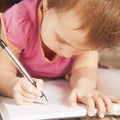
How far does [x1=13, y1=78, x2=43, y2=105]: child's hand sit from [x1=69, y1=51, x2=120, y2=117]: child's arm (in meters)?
0.06

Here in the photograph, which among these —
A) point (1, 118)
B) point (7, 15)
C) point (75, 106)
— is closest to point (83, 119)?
point (75, 106)

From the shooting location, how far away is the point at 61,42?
24.2 inches

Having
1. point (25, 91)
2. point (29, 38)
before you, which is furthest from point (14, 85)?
point (29, 38)

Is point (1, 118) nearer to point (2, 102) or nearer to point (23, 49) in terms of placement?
point (2, 102)

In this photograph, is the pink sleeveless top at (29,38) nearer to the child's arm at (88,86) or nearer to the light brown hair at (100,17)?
the child's arm at (88,86)

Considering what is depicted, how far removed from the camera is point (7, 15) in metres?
0.69

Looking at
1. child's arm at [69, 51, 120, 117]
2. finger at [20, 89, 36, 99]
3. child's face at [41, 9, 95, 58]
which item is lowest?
child's arm at [69, 51, 120, 117]

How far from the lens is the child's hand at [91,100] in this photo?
1.79ft

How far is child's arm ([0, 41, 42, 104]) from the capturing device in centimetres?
55

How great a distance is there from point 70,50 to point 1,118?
0.57 ft

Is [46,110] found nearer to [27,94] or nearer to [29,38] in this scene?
[27,94]

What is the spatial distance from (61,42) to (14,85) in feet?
0.38

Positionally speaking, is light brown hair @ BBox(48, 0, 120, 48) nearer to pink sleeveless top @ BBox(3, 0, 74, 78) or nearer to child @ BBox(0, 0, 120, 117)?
child @ BBox(0, 0, 120, 117)

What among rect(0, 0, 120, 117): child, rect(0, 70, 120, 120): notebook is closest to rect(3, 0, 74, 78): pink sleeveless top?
rect(0, 0, 120, 117): child
